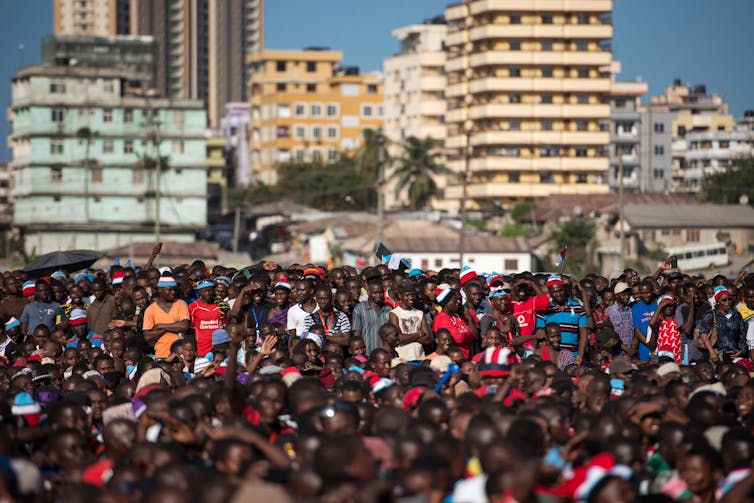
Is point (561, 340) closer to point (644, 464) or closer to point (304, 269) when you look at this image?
point (304, 269)

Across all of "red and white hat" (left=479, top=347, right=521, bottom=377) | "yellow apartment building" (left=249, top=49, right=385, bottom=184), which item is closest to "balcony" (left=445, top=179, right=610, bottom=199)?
"yellow apartment building" (left=249, top=49, right=385, bottom=184)

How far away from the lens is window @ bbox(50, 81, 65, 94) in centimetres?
6700

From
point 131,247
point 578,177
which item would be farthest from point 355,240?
point 578,177

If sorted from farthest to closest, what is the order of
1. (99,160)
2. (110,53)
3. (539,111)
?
(539,111)
(110,53)
(99,160)

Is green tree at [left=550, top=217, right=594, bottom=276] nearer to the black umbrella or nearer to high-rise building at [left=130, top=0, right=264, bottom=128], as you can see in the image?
the black umbrella

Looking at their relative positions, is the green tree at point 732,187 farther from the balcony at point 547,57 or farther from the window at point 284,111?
the window at point 284,111

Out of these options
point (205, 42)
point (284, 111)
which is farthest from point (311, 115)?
point (205, 42)

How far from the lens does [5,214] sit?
73.4m

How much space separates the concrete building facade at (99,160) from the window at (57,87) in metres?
0.05

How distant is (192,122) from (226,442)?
200 ft

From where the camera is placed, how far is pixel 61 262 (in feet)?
59.0

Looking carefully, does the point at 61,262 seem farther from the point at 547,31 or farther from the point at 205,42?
the point at 205,42

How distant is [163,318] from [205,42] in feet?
467

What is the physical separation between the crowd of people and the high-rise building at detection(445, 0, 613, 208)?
65.3 meters
